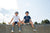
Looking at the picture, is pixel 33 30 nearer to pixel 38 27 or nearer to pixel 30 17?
pixel 38 27

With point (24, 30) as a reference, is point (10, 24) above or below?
above

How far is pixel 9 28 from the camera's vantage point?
6656mm

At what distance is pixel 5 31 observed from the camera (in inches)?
260

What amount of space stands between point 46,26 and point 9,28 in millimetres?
2514

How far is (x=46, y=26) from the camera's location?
6691mm

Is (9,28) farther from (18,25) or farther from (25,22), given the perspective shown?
(25,22)

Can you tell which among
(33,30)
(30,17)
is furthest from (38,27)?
(30,17)

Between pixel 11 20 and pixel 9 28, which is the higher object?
pixel 11 20

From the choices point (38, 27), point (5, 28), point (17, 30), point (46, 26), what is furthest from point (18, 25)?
point (46, 26)

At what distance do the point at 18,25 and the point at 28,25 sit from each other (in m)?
0.69

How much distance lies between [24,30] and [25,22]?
543 millimetres

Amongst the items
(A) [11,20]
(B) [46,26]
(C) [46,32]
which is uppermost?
(A) [11,20]


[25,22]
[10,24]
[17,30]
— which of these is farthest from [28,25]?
[10,24]

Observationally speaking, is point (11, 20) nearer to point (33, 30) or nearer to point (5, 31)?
point (5, 31)
